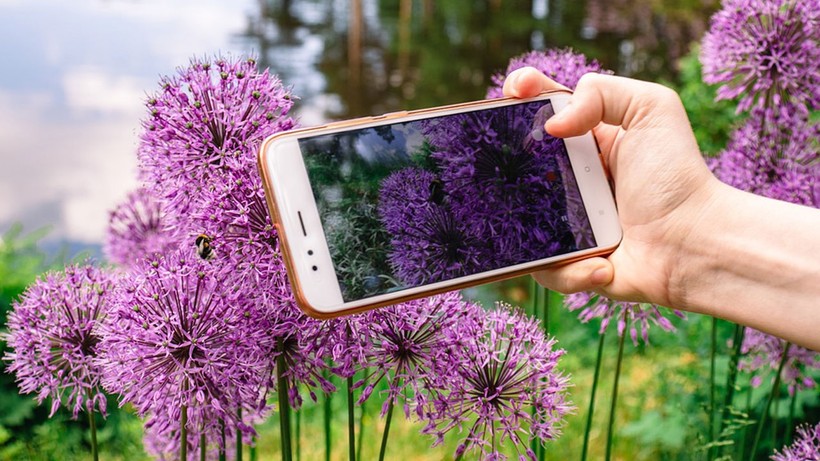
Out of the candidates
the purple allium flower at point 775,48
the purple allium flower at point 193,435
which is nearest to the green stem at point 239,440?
the purple allium flower at point 193,435

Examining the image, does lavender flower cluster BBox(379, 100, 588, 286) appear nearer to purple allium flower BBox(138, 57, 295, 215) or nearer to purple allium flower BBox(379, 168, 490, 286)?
purple allium flower BBox(379, 168, 490, 286)

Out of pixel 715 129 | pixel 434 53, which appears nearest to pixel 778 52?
pixel 715 129

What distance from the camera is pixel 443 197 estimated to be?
169 centimetres

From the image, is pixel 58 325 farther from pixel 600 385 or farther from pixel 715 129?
pixel 715 129

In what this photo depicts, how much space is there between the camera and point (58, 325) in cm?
165

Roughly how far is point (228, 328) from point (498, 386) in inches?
22.8

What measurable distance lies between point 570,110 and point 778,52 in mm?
1054

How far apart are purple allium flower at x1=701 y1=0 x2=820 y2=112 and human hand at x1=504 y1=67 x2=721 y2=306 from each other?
30.0 inches

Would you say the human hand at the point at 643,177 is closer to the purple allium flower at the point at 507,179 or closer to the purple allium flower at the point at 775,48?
the purple allium flower at the point at 507,179

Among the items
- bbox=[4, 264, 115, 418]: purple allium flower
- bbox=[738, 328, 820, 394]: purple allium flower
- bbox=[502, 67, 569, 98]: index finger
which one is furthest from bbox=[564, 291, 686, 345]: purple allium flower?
bbox=[4, 264, 115, 418]: purple allium flower

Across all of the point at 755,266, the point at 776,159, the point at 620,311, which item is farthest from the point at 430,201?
the point at 776,159

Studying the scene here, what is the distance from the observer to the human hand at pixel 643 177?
1832mm

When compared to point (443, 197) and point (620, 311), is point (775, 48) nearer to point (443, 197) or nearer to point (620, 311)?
point (620, 311)

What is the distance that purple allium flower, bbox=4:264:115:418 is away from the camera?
1652mm
